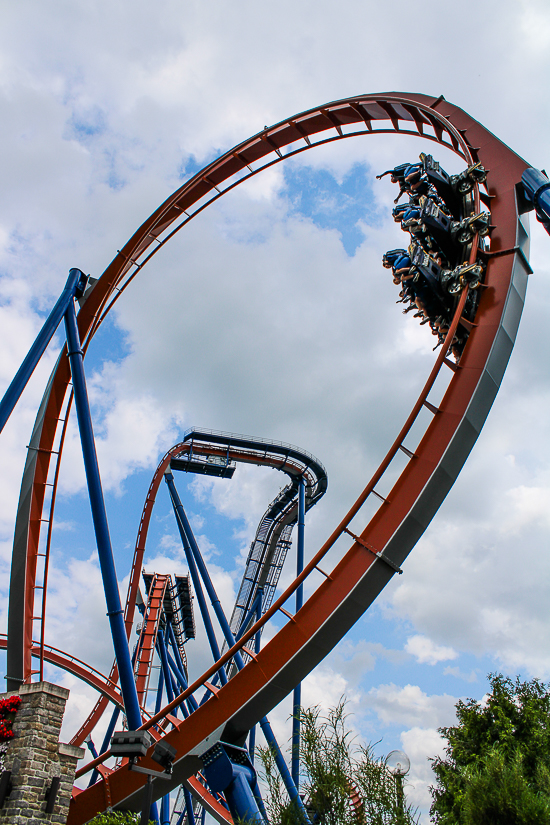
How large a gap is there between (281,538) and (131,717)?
13.8 meters

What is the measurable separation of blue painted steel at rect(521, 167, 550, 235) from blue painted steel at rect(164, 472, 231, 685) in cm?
968

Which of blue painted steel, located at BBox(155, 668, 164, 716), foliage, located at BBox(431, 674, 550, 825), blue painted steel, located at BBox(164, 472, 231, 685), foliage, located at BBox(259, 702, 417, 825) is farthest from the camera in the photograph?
blue painted steel, located at BBox(155, 668, 164, 716)

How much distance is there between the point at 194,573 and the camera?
1444 cm

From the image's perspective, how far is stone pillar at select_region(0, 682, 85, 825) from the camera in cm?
695

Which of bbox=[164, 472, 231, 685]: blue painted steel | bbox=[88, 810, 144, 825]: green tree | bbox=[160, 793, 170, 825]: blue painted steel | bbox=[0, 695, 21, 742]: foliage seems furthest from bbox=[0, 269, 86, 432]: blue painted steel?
bbox=[160, 793, 170, 825]: blue painted steel

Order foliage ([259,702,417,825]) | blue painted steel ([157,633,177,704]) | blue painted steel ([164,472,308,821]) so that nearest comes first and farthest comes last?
foliage ([259,702,417,825])
blue painted steel ([164,472,308,821])
blue painted steel ([157,633,177,704])

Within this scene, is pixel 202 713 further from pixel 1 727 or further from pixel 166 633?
pixel 166 633

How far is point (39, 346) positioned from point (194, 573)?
23.2 ft

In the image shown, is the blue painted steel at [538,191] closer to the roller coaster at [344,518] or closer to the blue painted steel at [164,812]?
the roller coaster at [344,518]

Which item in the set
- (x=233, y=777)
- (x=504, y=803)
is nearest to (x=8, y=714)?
(x=233, y=777)

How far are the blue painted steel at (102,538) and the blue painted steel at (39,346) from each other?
12.2 inches

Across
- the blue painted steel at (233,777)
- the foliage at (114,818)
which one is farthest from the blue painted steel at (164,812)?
the blue painted steel at (233,777)

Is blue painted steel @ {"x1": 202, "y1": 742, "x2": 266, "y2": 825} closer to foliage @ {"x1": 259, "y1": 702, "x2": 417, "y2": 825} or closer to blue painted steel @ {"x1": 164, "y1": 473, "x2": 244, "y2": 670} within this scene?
foliage @ {"x1": 259, "y1": 702, "x2": 417, "y2": 825}

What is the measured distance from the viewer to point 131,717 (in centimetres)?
789
